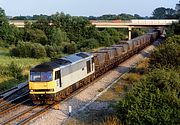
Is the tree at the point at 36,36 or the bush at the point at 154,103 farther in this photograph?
the tree at the point at 36,36


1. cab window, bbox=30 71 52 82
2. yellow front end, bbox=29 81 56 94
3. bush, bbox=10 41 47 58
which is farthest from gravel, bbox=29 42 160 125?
bush, bbox=10 41 47 58

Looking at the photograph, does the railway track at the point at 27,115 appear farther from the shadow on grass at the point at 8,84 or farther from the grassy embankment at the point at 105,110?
the shadow on grass at the point at 8,84

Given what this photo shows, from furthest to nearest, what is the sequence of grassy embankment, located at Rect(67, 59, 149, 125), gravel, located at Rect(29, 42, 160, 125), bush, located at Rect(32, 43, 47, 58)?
1. bush, located at Rect(32, 43, 47, 58)
2. gravel, located at Rect(29, 42, 160, 125)
3. grassy embankment, located at Rect(67, 59, 149, 125)

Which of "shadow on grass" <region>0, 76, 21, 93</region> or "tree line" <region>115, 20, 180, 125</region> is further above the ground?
"tree line" <region>115, 20, 180, 125</region>

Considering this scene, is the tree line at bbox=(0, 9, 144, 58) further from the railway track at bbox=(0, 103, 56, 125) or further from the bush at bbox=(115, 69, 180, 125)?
the bush at bbox=(115, 69, 180, 125)

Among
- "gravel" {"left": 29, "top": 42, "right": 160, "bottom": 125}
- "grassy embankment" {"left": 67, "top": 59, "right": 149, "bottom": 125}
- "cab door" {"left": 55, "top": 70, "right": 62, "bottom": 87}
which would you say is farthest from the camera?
"cab door" {"left": 55, "top": 70, "right": 62, "bottom": 87}

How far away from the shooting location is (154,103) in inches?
625

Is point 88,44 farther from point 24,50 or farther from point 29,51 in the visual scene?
point 24,50

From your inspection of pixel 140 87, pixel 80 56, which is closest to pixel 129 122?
pixel 140 87

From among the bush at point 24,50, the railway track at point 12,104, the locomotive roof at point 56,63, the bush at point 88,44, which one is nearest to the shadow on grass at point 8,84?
the railway track at point 12,104

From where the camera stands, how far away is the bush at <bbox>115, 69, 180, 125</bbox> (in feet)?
49.9

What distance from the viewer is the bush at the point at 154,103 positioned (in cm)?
1522

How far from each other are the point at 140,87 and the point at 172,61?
1248 centimetres

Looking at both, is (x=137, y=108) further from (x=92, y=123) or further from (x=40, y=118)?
(x=40, y=118)
